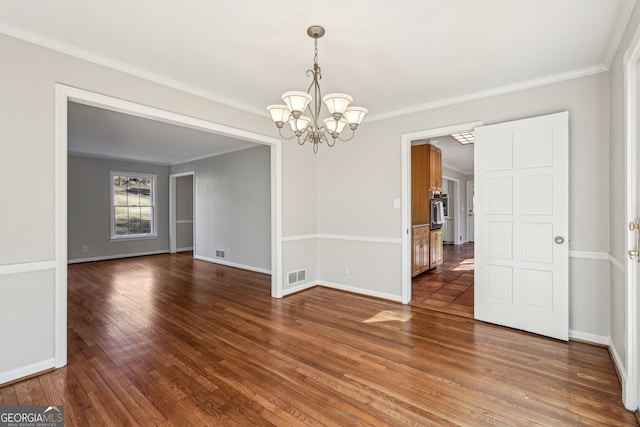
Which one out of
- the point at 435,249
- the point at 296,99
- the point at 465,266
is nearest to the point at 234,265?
the point at 435,249

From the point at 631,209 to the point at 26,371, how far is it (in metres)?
4.40

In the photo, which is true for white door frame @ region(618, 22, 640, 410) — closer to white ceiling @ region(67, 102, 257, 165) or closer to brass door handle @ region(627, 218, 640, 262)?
brass door handle @ region(627, 218, 640, 262)

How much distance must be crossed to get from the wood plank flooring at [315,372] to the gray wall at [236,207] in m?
2.37

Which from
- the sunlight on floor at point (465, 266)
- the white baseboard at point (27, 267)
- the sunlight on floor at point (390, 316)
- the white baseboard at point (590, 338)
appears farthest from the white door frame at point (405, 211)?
the white baseboard at point (27, 267)

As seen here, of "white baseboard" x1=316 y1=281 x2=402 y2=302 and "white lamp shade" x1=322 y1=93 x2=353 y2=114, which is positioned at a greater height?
"white lamp shade" x1=322 y1=93 x2=353 y2=114

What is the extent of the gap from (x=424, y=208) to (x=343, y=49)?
3807 mm

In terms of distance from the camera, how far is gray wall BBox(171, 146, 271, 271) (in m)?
5.94

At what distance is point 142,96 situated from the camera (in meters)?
2.91

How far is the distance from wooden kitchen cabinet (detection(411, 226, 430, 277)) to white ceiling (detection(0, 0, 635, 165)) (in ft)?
9.00

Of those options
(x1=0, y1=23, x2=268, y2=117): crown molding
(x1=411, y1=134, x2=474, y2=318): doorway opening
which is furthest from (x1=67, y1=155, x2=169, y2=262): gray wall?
(x1=411, y1=134, x2=474, y2=318): doorway opening

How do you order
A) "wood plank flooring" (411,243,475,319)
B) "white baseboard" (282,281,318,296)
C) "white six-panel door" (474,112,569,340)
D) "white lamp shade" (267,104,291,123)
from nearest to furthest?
1. "white lamp shade" (267,104,291,123)
2. "white six-panel door" (474,112,569,340)
3. "wood plank flooring" (411,243,475,319)
4. "white baseboard" (282,281,318,296)

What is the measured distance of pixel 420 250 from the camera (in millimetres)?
5480

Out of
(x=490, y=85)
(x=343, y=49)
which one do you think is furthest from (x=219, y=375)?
(x=490, y=85)

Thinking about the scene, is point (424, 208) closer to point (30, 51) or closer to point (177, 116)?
point (177, 116)
